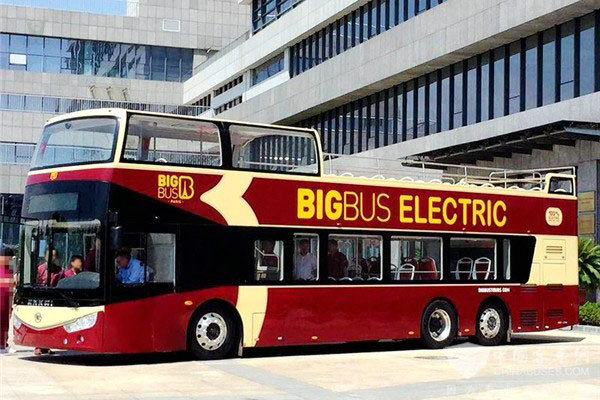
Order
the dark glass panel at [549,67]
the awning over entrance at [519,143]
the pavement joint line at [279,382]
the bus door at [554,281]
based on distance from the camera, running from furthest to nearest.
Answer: the dark glass panel at [549,67]
the awning over entrance at [519,143]
the bus door at [554,281]
the pavement joint line at [279,382]

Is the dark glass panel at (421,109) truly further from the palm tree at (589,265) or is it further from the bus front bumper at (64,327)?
the bus front bumper at (64,327)

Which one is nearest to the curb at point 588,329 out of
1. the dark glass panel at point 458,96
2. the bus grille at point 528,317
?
the bus grille at point 528,317

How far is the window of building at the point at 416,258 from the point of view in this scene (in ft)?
67.2

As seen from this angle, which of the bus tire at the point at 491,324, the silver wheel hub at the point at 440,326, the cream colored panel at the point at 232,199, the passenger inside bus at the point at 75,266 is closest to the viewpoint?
the passenger inside bus at the point at 75,266

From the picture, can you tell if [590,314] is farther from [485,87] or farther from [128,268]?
[128,268]

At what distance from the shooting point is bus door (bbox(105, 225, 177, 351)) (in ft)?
54.6

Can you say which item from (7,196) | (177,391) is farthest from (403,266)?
(7,196)

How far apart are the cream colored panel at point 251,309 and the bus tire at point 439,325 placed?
408 centimetres

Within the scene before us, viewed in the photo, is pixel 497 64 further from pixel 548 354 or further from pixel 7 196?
pixel 7 196

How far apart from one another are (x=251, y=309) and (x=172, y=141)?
316cm

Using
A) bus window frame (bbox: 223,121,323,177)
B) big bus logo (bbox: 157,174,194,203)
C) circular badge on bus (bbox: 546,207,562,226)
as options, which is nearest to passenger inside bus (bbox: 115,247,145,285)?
big bus logo (bbox: 157,174,194,203)

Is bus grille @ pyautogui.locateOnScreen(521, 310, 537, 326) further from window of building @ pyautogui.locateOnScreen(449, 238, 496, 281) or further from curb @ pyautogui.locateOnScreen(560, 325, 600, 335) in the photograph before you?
curb @ pyautogui.locateOnScreen(560, 325, 600, 335)

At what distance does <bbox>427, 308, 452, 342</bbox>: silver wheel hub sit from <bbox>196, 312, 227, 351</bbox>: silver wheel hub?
504 cm

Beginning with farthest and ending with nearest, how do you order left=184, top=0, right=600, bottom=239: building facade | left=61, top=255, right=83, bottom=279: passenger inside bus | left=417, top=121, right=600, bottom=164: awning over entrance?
left=184, top=0, right=600, bottom=239: building facade < left=417, top=121, right=600, bottom=164: awning over entrance < left=61, top=255, right=83, bottom=279: passenger inside bus
